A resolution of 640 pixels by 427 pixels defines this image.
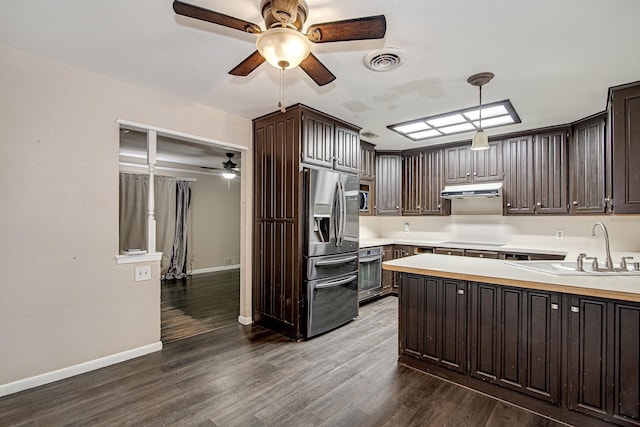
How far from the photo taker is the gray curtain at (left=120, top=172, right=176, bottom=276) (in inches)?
222

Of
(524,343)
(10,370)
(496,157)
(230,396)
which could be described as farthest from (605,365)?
(10,370)

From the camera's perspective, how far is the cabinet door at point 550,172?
3936 mm

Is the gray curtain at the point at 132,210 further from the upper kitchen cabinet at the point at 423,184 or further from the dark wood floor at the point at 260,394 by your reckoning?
the upper kitchen cabinet at the point at 423,184

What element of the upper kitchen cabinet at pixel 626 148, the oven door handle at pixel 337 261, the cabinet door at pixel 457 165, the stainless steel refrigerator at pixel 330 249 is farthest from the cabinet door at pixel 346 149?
the upper kitchen cabinet at pixel 626 148

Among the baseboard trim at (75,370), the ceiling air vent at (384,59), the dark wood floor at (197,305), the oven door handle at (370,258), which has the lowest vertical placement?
the dark wood floor at (197,305)

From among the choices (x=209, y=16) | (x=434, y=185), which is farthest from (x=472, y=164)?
(x=209, y=16)

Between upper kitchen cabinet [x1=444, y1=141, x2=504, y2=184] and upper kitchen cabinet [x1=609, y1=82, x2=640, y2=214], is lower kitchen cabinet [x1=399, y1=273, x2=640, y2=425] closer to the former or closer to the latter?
upper kitchen cabinet [x1=609, y1=82, x2=640, y2=214]

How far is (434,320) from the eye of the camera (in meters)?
2.58

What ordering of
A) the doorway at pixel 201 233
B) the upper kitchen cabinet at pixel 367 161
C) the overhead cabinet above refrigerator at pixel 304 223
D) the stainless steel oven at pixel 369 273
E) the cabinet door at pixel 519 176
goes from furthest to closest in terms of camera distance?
the upper kitchen cabinet at pixel 367 161
the stainless steel oven at pixel 369 273
the cabinet door at pixel 519 176
the doorway at pixel 201 233
the overhead cabinet above refrigerator at pixel 304 223

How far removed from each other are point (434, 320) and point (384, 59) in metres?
2.14

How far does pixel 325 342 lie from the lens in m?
3.26

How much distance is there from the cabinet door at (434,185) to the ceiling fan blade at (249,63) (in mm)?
3834

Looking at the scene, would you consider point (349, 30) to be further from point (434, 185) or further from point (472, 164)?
point (434, 185)

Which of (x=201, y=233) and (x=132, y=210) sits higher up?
(x=132, y=210)
